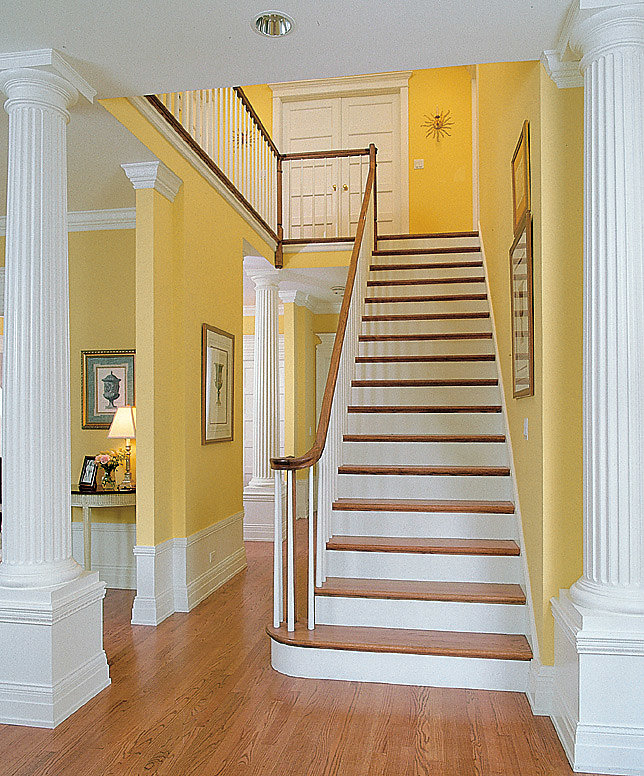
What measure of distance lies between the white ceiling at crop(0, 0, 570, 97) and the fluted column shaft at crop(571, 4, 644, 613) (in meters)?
0.33

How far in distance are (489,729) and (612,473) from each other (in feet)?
3.80

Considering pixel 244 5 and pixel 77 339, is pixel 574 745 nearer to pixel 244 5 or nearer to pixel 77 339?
pixel 244 5

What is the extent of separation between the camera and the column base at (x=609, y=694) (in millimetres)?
2512

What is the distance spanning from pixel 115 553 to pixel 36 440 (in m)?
2.35

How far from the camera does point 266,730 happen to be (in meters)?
2.87

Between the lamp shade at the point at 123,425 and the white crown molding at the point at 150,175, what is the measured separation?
1.51m

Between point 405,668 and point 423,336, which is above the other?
point 423,336

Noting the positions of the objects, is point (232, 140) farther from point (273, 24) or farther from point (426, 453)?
point (273, 24)

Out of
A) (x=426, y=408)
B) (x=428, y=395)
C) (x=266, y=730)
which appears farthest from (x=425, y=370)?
(x=266, y=730)

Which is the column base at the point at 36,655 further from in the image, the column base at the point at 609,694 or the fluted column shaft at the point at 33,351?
the column base at the point at 609,694

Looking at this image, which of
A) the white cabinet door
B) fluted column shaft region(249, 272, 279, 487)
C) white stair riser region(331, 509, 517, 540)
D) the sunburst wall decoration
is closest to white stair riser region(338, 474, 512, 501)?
white stair riser region(331, 509, 517, 540)

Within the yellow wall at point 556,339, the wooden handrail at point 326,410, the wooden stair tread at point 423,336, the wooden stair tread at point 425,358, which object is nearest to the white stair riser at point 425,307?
the wooden stair tread at point 423,336

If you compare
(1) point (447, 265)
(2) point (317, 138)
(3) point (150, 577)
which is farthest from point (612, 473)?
(2) point (317, 138)

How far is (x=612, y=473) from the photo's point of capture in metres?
2.60
